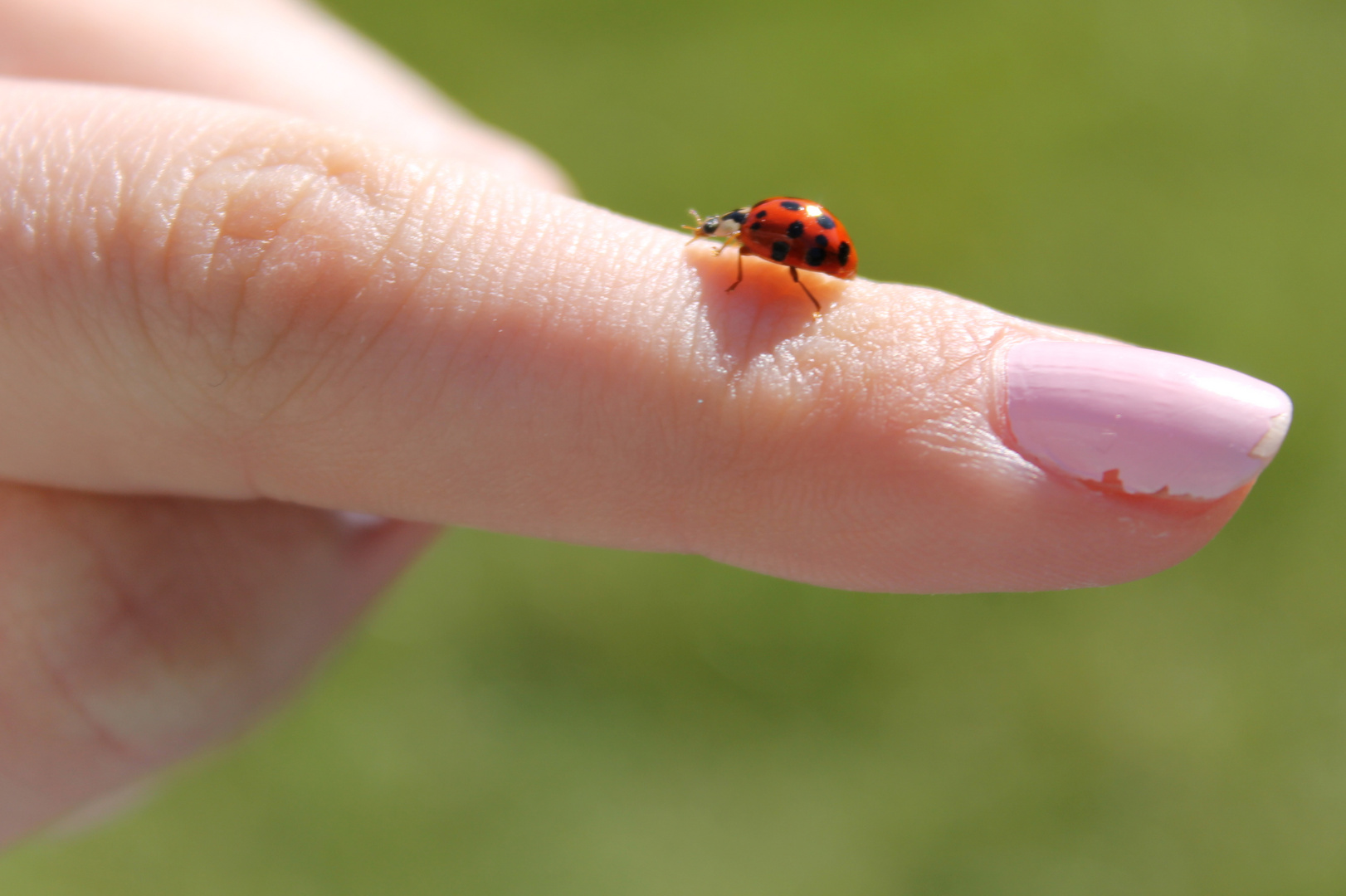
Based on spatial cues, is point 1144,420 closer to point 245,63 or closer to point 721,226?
point 721,226

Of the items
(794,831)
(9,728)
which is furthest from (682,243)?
(794,831)

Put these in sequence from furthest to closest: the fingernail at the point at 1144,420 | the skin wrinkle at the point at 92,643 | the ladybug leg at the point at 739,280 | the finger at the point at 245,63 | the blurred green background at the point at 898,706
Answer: the blurred green background at the point at 898,706, the finger at the point at 245,63, the skin wrinkle at the point at 92,643, the ladybug leg at the point at 739,280, the fingernail at the point at 1144,420

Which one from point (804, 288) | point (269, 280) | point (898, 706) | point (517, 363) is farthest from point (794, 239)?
point (898, 706)

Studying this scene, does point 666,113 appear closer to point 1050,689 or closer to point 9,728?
point 1050,689

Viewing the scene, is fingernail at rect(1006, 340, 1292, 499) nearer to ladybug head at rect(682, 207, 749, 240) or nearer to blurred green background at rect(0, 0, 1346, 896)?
ladybug head at rect(682, 207, 749, 240)

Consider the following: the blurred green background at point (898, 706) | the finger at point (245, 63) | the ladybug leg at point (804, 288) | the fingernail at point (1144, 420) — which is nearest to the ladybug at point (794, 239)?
the ladybug leg at point (804, 288)

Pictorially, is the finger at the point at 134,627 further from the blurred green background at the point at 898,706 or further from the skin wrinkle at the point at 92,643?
the blurred green background at the point at 898,706
